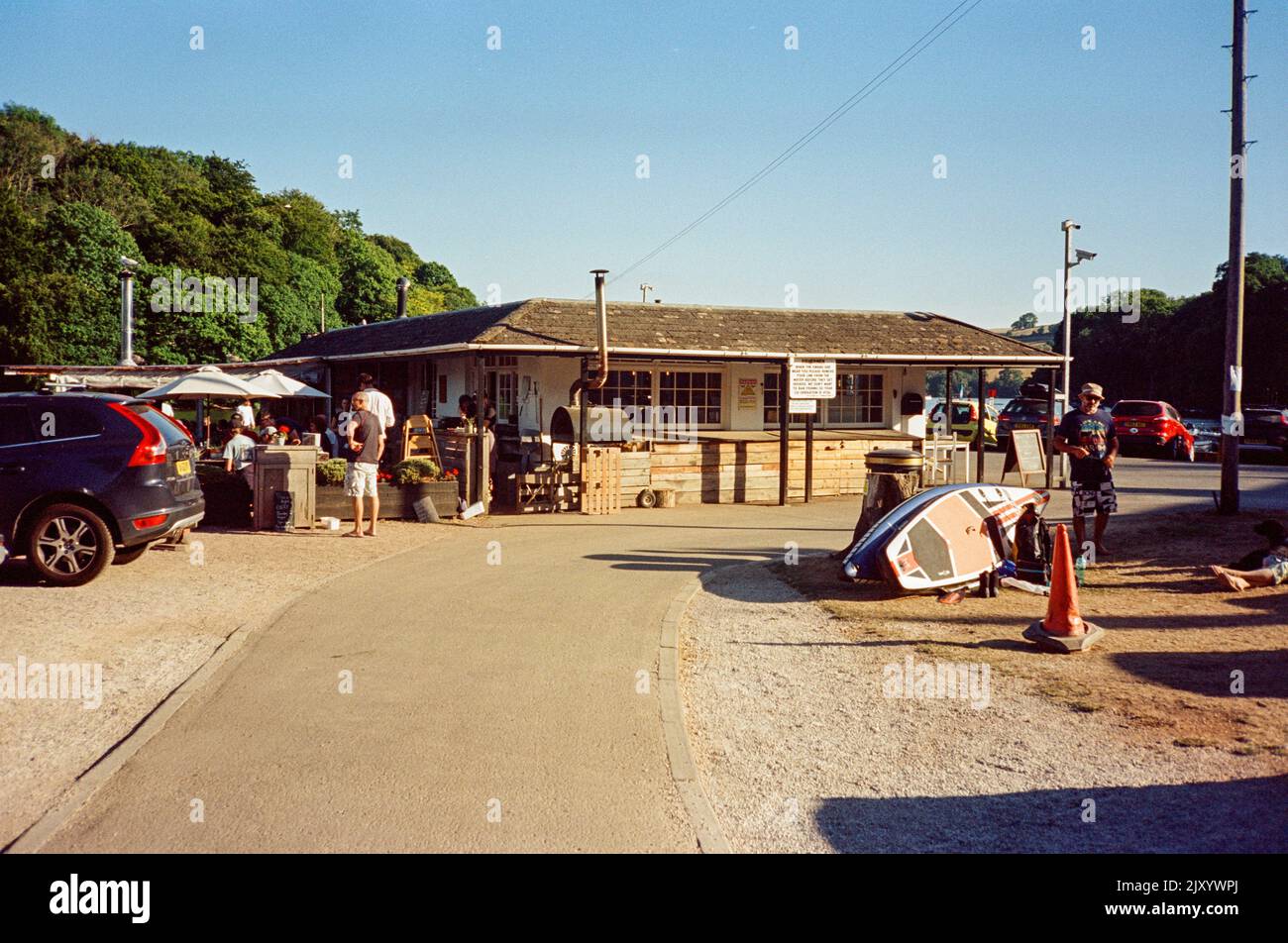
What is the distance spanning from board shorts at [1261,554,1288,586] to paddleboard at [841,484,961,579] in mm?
3178

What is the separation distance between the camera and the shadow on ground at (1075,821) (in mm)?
4660

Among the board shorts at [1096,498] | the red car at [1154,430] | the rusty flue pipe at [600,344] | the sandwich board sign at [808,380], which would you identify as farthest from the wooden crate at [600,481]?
the red car at [1154,430]

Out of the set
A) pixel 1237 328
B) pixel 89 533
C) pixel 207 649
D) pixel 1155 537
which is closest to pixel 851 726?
pixel 207 649

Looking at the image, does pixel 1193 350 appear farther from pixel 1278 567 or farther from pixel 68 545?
pixel 68 545

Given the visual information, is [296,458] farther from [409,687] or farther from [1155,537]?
[1155,537]

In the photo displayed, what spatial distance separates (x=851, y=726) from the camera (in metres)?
6.52

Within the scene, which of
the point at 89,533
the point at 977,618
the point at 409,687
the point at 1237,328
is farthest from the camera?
the point at 1237,328

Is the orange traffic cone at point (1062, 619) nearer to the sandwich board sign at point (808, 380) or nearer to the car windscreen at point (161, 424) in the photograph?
the car windscreen at point (161, 424)

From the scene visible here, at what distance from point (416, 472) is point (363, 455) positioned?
104 inches

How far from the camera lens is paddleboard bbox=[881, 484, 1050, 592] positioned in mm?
10391

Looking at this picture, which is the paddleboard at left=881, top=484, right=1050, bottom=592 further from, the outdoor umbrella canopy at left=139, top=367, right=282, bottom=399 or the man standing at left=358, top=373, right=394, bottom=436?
the outdoor umbrella canopy at left=139, top=367, right=282, bottom=399

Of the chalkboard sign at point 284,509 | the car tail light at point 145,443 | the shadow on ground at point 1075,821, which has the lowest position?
the shadow on ground at point 1075,821

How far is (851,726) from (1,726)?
4.99 m

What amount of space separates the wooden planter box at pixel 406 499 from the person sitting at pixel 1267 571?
10440 millimetres
